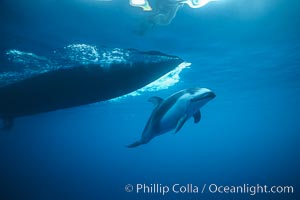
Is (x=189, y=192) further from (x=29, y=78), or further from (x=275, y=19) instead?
(x=29, y=78)

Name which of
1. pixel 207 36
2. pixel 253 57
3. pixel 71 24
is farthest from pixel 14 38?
pixel 253 57

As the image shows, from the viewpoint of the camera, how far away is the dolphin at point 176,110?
2840 mm

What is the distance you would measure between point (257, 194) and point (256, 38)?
93.9 ft

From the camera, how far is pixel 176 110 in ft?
9.30

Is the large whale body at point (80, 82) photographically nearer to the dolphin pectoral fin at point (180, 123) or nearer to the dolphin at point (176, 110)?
the dolphin at point (176, 110)

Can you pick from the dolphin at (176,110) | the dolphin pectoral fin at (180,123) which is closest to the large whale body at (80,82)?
the dolphin at (176,110)

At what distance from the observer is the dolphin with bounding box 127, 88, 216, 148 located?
2840 millimetres

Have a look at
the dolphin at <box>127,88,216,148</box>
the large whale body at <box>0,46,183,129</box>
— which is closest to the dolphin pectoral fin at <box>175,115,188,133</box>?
the dolphin at <box>127,88,216,148</box>

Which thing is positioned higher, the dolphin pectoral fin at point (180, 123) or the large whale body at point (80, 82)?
the large whale body at point (80, 82)

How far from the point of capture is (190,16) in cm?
1091

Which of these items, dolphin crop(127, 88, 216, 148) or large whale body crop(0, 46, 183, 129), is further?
dolphin crop(127, 88, 216, 148)

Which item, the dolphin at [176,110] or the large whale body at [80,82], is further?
the dolphin at [176,110]

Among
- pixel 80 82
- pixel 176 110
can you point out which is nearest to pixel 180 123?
pixel 176 110

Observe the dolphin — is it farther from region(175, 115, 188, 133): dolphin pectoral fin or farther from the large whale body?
the large whale body
